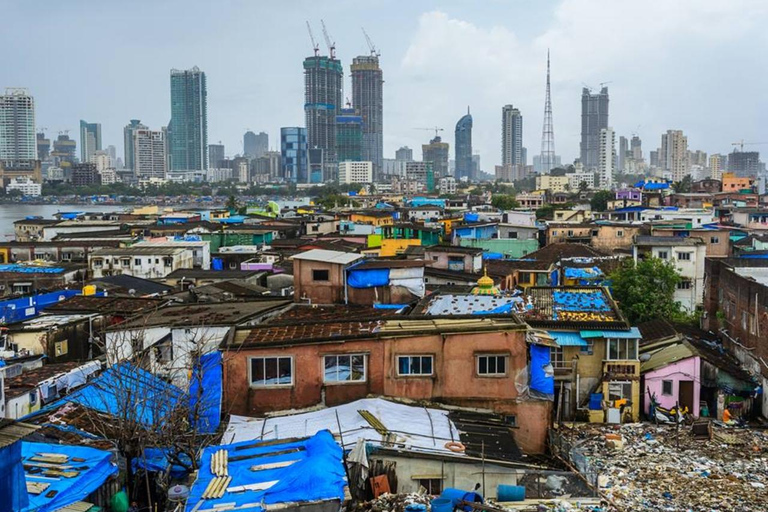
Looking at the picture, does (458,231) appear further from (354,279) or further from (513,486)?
(513,486)

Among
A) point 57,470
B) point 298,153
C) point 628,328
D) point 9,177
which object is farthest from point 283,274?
point 298,153

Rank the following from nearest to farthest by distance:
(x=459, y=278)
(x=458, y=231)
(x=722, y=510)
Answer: (x=722, y=510) → (x=459, y=278) → (x=458, y=231)

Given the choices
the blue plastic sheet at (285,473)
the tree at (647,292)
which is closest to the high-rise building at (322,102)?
the tree at (647,292)

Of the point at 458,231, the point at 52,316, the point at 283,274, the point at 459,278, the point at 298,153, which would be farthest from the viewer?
the point at 298,153

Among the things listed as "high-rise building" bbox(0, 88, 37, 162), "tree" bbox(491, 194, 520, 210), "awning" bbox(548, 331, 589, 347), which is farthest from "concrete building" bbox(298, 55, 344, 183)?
"awning" bbox(548, 331, 589, 347)

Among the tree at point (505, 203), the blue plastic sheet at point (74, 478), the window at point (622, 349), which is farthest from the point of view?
the tree at point (505, 203)

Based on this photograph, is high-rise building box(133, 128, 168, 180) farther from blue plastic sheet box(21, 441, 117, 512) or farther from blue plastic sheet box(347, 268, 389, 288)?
blue plastic sheet box(21, 441, 117, 512)

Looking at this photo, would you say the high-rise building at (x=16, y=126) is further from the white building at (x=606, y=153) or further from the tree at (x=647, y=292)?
the tree at (x=647, y=292)
